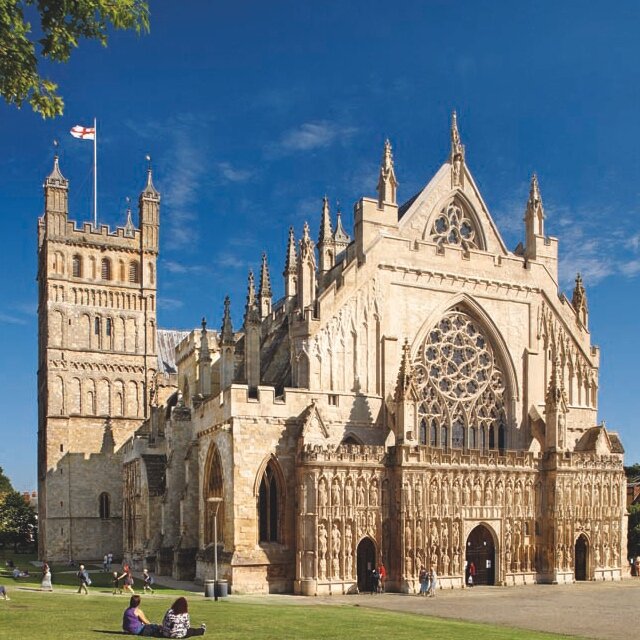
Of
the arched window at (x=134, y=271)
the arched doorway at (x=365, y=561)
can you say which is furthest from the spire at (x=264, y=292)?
the arched window at (x=134, y=271)

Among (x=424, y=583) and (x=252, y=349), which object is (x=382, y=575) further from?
(x=252, y=349)

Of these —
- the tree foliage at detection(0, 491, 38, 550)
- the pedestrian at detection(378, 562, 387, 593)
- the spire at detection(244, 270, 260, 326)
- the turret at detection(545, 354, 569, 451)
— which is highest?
the spire at detection(244, 270, 260, 326)

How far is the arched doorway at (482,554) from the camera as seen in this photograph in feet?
130

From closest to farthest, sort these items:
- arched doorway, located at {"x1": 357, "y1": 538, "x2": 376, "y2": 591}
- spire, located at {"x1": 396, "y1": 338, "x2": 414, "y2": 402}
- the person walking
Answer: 1. arched doorway, located at {"x1": 357, "y1": 538, "x2": 376, "y2": 591}
2. spire, located at {"x1": 396, "y1": 338, "x2": 414, "y2": 402}
3. the person walking

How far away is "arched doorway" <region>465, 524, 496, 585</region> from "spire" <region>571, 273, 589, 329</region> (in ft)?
45.9

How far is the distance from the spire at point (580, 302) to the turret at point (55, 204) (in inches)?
1611

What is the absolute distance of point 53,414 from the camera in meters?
64.8

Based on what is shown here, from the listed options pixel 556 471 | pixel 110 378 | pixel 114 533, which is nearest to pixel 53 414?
pixel 110 378

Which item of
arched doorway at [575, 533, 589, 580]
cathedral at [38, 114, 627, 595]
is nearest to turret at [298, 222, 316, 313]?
cathedral at [38, 114, 627, 595]

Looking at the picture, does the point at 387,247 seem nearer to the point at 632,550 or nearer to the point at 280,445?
the point at 280,445

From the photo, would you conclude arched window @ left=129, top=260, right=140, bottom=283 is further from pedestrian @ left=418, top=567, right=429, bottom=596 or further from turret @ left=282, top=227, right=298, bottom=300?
pedestrian @ left=418, top=567, right=429, bottom=596

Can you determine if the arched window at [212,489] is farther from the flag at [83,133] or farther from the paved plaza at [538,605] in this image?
the flag at [83,133]

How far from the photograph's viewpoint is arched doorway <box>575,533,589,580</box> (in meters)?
42.1

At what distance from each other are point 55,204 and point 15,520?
30321 mm
